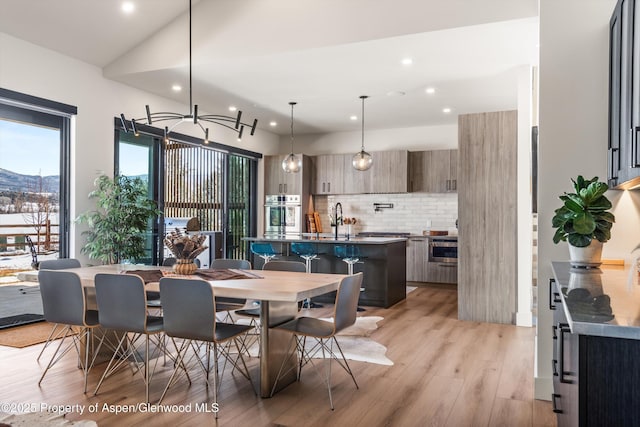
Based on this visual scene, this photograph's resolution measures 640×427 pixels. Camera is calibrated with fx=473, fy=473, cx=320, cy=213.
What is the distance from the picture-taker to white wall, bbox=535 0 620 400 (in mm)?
3059

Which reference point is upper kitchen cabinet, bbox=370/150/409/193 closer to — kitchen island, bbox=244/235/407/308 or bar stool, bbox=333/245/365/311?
kitchen island, bbox=244/235/407/308

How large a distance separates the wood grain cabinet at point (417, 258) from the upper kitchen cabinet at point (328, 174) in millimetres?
1774

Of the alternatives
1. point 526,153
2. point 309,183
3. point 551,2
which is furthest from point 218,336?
point 309,183

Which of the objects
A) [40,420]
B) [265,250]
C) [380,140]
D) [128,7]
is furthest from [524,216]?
[128,7]

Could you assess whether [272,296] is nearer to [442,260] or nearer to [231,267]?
[231,267]

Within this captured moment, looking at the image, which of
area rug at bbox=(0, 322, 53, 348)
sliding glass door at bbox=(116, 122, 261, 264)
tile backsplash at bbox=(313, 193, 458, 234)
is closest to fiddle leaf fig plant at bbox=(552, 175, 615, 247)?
area rug at bbox=(0, 322, 53, 348)

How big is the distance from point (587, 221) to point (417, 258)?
5.81 metres

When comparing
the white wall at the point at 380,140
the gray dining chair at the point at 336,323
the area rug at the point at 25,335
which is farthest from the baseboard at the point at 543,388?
the white wall at the point at 380,140

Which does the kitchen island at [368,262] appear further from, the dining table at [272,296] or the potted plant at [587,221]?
the potted plant at [587,221]

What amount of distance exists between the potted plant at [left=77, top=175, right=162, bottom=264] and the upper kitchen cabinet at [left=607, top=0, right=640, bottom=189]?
4.84 meters

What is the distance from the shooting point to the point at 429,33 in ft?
14.6

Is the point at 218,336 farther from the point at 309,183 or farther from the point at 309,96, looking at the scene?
the point at 309,183

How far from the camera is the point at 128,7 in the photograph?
516cm

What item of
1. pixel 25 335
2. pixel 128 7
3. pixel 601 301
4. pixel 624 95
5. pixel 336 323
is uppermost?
pixel 128 7
